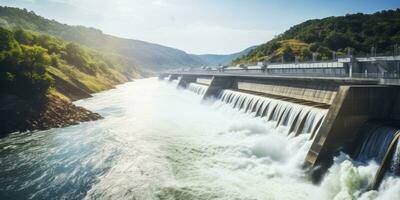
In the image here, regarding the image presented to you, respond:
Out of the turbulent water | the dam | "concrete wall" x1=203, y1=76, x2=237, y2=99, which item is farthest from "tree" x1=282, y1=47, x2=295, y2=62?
the turbulent water

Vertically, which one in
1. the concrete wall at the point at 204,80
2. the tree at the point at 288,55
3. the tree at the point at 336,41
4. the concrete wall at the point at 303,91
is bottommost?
the concrete wall at the point at 204,80

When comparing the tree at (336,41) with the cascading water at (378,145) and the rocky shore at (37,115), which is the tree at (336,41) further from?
the cascading water at (378,145)

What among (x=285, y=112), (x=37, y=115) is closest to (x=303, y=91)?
(x=285, y=112)

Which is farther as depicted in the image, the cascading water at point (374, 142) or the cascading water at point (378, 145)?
the cascading water at point (374, 142)

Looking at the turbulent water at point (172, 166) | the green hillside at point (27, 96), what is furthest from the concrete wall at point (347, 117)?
the green hillside at point (27, 96)

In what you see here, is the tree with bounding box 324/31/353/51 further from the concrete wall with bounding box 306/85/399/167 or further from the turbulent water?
the concrete wall with bounding box 306/85/399/167

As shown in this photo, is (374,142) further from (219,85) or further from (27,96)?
(219,85)

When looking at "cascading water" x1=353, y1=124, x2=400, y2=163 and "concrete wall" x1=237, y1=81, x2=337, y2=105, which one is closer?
"cascading water" x1=353, y1=124, x2=400, y2=163

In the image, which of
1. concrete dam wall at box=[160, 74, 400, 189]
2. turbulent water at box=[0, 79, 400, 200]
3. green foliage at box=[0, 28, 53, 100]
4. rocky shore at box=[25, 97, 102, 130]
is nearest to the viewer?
turbulent water at box=[0, 79, 400, 200]

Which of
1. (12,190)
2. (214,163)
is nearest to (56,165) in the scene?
(12,190)
